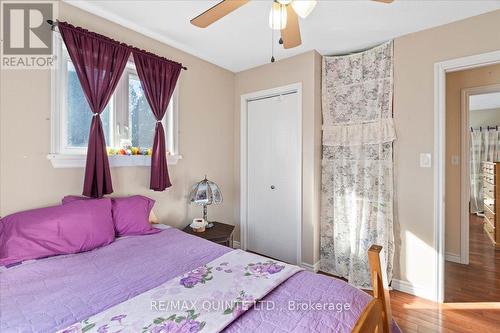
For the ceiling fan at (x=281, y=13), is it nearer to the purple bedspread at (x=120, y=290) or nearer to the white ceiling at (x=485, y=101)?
the purple bedspread at (x=120, y=290)

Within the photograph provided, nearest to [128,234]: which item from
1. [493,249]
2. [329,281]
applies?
[329,281]

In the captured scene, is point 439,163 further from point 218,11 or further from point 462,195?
point 218,11

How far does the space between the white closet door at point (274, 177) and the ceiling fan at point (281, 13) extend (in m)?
1.38

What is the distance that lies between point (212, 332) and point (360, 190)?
83.3 inches

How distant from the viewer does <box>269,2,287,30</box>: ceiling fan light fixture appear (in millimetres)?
1361

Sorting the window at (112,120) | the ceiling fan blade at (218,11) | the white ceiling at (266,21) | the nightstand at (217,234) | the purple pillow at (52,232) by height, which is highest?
the white ceiling at (266,21)

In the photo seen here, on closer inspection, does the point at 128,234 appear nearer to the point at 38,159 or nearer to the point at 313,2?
the point at 38,159

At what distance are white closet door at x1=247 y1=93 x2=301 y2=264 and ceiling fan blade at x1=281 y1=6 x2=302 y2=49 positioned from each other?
1.24 metres

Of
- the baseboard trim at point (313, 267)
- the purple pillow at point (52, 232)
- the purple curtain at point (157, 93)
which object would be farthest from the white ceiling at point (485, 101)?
the purple pillow at point (52, 232)

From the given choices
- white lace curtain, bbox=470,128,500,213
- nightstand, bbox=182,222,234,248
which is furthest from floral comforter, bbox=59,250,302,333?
white lace curtain, bbox=470,128,500,213

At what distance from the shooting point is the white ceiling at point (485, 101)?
448 centimetres

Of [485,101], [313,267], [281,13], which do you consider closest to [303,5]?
[281,13]

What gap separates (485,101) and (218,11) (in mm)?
6097

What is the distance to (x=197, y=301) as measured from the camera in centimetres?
103
